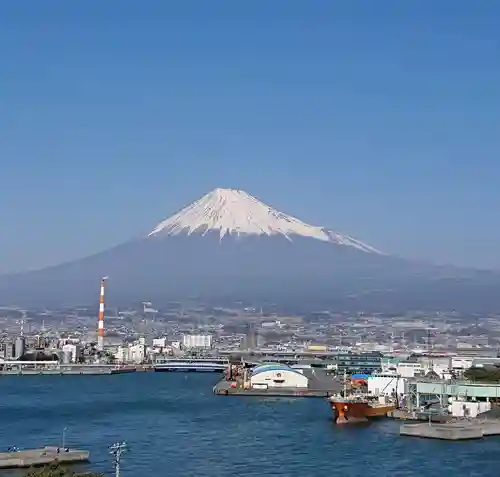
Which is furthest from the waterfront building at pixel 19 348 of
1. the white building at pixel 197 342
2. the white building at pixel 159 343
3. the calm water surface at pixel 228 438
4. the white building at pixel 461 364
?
the white building at pixel 461 364

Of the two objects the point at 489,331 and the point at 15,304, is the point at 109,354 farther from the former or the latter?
the point at 15,304

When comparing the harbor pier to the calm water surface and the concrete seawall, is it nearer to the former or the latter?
the calm water surface

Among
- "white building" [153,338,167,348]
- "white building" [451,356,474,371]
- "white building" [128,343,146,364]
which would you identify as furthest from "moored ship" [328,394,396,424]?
"white building" [153,338,167,348]

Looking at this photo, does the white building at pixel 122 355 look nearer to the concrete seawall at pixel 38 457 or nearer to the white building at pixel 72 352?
the white building at pixel 72 352

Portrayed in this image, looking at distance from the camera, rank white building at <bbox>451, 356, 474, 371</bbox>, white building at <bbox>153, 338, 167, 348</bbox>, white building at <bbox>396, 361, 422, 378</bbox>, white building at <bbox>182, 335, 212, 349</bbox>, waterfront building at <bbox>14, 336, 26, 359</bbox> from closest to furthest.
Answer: white building at <bbox>396, 361, 422, 378</bbox>, white building at <bbox>451, 356, 474, 371</bbox>, waterfront building at <bbox>14, 336, 26, 359</bbox>, white building at <bbox>153, 338, 167, 348</bbox>, white building at <bbox>182, 335, 212, 349</bbox>

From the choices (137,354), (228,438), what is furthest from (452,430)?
(137,354)

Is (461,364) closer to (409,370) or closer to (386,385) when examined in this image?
(409,370)

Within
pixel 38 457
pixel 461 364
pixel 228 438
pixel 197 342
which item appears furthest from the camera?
pixel 197 342
